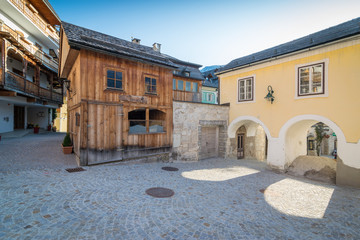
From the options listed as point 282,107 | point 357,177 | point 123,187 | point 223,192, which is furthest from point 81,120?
point 357,177

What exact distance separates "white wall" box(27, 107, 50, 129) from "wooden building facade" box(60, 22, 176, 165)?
55.1 feet

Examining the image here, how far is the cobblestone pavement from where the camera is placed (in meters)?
3.84

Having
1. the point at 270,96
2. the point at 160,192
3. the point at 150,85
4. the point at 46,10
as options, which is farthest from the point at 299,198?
the point at 46,10

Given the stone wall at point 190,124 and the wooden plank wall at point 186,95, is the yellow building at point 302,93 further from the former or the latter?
the wooden plank wall at point 186,95

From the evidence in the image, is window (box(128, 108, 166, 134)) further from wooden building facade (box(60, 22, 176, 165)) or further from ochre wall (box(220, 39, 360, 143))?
ochre wall (box(220, 39, 360, 143))

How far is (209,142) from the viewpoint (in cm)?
1327

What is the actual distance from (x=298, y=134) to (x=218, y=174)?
248 inches

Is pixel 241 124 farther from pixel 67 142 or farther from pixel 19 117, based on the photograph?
pixel 19 117

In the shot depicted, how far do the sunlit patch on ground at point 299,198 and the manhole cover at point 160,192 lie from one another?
334 cm

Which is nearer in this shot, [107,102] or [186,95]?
[107,102]

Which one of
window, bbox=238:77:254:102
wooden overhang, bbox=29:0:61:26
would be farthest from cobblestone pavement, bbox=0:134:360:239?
wooden overhang, bbox=29:0:61:26

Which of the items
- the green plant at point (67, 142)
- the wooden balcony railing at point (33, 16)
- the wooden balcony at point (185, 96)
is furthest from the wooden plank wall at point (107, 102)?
the wooden balcony railing at point (33, 16)

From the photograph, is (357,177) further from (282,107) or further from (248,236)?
(248,236)

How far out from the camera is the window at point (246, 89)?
1162cm
